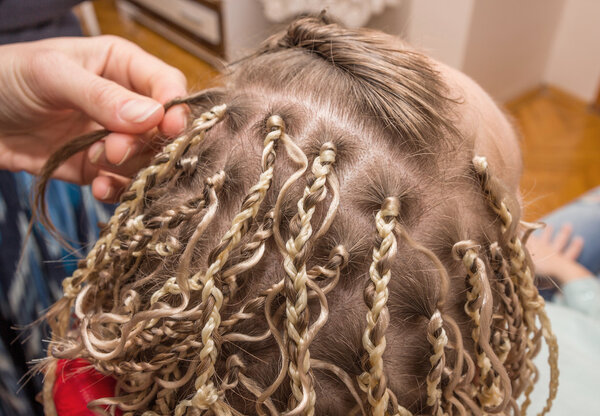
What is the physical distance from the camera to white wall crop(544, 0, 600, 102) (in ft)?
8.59

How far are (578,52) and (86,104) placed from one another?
9.33 feet

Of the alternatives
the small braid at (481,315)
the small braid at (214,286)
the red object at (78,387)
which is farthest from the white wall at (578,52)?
the red object at (78,387)

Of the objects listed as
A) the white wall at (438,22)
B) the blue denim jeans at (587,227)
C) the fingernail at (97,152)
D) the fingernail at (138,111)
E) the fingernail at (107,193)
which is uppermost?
the fingernail at (138,111)

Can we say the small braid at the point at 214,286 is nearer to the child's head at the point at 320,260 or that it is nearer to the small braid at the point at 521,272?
the child's head at the point at 320,260

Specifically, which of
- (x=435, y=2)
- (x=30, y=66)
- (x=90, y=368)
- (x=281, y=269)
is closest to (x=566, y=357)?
(x=281, y=269)

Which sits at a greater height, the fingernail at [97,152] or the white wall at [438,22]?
the fingernail at [97,152]

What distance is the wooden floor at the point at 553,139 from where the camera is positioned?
2.34 metres

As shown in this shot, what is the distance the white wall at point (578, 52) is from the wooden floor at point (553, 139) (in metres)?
0.08

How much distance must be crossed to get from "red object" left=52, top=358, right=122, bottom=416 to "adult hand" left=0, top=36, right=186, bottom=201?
0.28 metres

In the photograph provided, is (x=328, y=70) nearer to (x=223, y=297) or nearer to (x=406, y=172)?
(x=406, y=172)

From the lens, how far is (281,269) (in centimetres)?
51

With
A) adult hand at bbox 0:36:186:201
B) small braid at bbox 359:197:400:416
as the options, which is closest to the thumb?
adult hand at bbox 0:36:186:201

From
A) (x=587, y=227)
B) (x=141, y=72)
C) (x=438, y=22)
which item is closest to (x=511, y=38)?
(x=438, y=22)

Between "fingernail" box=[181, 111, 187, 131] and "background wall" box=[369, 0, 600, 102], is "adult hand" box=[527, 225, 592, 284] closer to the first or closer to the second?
"fingernail" box=[181, 111, 187, 131]
